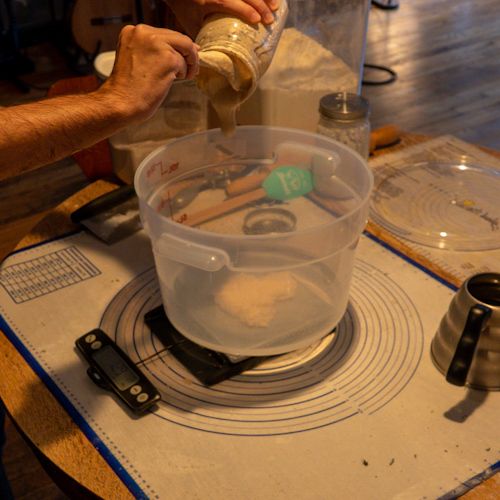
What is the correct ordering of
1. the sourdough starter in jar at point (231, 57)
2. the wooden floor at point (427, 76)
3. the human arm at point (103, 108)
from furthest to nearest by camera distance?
the wooden floor at point (427, 76) < the sourdough starter in jar at point (231, 57) < the human arm at point (103, 108)

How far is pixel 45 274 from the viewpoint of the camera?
93 centimetres

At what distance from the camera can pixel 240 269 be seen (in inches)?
26.3

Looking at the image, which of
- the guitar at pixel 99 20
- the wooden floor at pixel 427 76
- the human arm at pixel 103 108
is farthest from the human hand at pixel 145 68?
the guitar at pixel 99 20

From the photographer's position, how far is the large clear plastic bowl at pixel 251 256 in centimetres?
65

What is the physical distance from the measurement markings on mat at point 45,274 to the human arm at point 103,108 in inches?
11.6

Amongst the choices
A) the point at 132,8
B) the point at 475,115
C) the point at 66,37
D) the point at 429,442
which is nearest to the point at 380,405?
A: the point at 429,442

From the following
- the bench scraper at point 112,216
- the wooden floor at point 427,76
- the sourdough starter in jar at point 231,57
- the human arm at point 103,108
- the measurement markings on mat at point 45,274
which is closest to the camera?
the human arm at point 103,108

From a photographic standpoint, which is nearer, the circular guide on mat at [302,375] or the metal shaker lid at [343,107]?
the circular guide on mat at [302,375]

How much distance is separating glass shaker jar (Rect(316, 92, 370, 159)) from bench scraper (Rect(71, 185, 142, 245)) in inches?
12.8

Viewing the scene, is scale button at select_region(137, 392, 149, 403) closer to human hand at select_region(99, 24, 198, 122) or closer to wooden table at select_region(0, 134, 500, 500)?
wooden table at select_region(0, 134, 500, 500)

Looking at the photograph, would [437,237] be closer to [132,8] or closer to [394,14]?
[132,8]

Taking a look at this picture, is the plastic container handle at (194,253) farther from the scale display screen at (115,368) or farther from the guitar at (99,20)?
the guitar at (99,20)

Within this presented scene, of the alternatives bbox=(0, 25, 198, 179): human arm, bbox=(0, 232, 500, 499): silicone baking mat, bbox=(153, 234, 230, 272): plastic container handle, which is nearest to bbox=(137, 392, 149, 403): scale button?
bbox=(0, 232, 500, 499): silicone baking mat

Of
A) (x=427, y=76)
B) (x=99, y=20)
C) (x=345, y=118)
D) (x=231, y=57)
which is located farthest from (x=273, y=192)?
(x=427, y=76)
